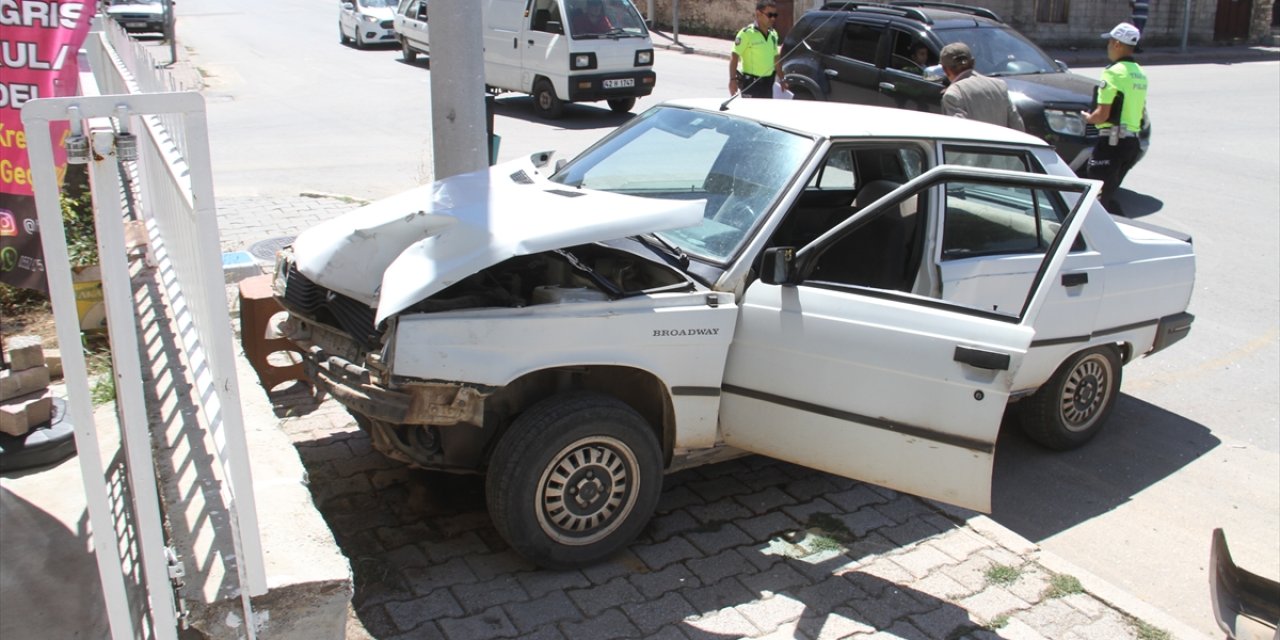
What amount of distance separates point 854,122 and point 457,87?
7.17 ft

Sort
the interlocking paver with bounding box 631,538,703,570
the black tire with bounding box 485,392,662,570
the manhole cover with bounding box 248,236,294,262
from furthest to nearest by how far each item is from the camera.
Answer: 1. the manhole cover with bounding box 248,236,294,262
2. the interlocking paver with bounding box 631,538,703,570
3. the black tire with bounding box 485,392,662,570

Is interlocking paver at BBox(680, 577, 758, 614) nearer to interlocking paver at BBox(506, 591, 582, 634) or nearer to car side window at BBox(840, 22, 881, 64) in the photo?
interlocking paver at BBox(506, 591, 582, 634)

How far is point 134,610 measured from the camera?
308 centimetres

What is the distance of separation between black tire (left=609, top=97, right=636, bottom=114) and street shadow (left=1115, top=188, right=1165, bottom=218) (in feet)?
25.2

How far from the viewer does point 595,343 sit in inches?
158

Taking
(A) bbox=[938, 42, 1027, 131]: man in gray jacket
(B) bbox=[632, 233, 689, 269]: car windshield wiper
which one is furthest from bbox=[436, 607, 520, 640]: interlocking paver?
(A) bbox=[938, 42, 1027, 131]: man in gray jacket

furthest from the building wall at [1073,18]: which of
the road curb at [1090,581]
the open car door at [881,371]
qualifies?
the open car door at [881,371]

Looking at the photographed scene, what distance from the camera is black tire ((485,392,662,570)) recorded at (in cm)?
396

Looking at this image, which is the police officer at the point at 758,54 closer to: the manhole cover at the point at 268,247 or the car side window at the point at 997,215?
the manhole cover at the point at 268,247

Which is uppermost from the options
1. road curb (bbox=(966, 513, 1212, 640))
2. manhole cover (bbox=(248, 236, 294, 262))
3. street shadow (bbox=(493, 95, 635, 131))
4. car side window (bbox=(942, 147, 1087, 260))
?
car side window (bbox=(942, 147, 1087, 260))

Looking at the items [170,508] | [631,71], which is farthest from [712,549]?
[631,71]

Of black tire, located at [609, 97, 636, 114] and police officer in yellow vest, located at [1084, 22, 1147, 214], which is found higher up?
police officer in yellow vest, located at [1084, 22, 1147, 214]

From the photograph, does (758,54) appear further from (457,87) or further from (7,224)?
(7,224)

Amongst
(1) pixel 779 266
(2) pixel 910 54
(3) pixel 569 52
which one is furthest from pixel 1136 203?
(1) pixel 779 266
